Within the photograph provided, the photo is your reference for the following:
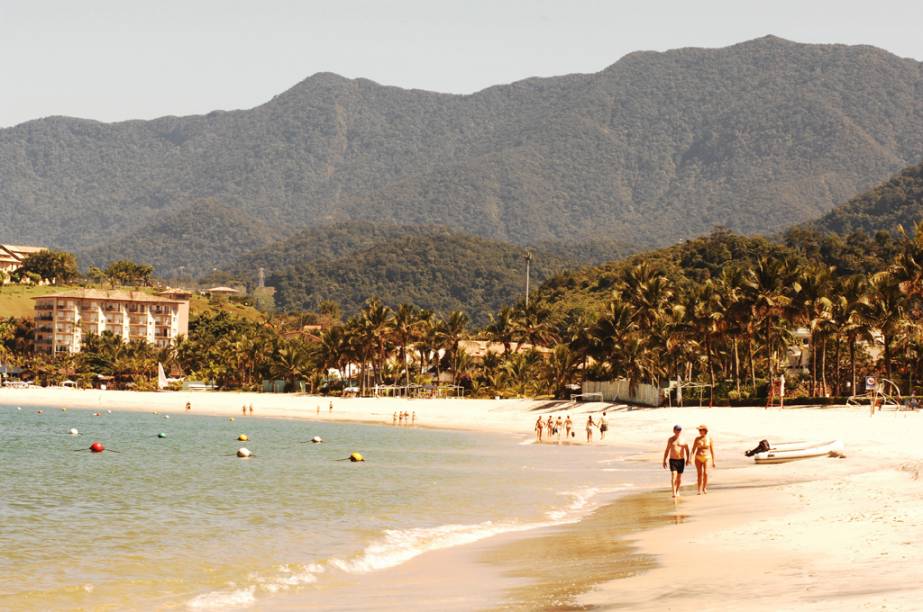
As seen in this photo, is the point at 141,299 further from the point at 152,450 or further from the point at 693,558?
the point at 693,558

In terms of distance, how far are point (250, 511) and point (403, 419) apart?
61.9 m

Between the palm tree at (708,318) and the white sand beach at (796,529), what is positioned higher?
the palm tree at (708,318)

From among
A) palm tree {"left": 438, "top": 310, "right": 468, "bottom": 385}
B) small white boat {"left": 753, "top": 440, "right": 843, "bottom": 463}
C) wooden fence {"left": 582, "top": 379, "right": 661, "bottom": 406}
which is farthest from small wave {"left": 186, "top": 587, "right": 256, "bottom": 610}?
palm tree {"left": 438, "top": 310, "right": 468, "bottom": 385}

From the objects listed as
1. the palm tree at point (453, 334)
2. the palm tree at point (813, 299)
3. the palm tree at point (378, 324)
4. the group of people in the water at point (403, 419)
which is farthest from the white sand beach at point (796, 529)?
the palm tree at point (378, 324)

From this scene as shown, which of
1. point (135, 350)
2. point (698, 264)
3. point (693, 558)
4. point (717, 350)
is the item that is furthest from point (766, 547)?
point (135, 350)

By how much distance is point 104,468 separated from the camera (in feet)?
141

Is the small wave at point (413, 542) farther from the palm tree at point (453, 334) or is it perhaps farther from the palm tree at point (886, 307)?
the palm tree at point (453, 334)

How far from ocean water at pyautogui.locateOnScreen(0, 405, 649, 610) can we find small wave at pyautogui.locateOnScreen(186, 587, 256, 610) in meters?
0.03

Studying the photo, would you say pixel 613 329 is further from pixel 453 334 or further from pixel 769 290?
pixel 453 334

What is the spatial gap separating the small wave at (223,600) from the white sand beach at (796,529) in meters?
2.93

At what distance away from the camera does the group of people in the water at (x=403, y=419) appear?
286ft

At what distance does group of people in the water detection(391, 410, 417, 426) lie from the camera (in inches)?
3429

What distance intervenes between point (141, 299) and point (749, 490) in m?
182

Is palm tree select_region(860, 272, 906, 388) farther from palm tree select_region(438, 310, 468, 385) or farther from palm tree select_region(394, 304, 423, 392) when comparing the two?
palm tree select_region(394, 304, 423, 392)
